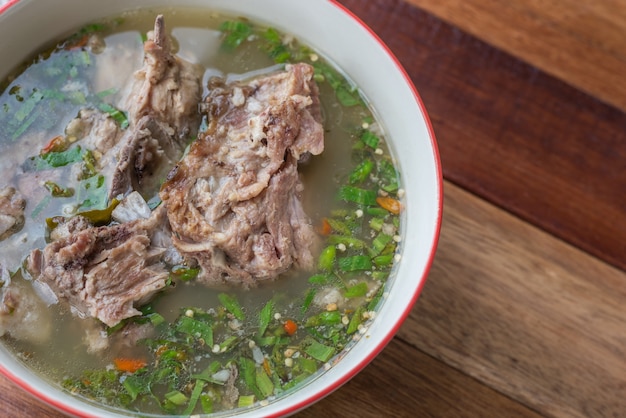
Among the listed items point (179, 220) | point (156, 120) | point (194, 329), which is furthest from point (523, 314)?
point (156, 120)

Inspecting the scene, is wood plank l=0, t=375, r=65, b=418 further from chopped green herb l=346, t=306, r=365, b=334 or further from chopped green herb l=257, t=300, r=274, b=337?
chopped green herb l=346, t=306, r=365, b=334

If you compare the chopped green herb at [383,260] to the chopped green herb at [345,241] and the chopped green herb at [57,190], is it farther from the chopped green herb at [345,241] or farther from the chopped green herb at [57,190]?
the chopped green herb at [57,190]

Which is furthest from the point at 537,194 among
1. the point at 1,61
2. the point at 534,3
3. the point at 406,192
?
the point at 1,61

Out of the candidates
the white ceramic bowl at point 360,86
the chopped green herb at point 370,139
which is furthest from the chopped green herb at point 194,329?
the chopped green herb at point 370,139

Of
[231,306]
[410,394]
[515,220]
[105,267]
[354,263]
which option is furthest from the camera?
[515,220]

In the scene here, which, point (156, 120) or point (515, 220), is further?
point (515, 220)

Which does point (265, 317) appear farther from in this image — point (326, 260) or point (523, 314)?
point (523, 314)
